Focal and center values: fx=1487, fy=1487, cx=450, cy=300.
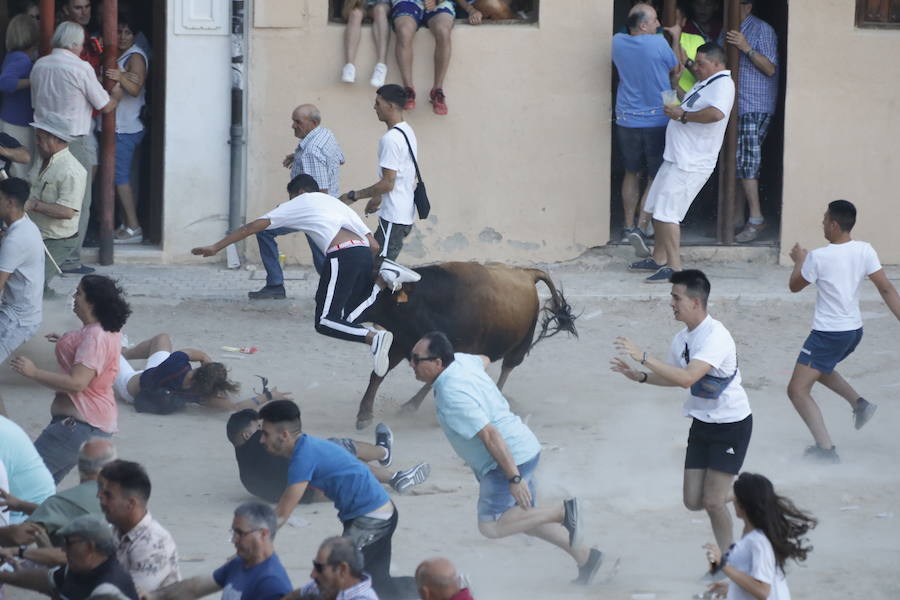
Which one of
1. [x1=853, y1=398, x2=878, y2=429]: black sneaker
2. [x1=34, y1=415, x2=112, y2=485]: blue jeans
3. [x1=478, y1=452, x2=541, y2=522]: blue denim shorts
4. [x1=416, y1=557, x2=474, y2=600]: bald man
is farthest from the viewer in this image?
[x1=853, y1=398, x2=878, y2=429]: black sneaker

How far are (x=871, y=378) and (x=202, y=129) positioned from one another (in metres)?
6.02

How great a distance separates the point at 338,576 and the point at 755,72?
30.6ft

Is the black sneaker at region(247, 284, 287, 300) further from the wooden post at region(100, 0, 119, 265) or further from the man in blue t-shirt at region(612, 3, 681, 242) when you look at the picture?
the man in blue t-shirt at region(612, 3, 681, 242)

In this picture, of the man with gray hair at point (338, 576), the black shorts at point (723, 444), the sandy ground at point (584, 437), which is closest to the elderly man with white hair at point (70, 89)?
the sandy ground at point (584, 437)

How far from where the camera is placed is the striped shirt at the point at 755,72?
13.5m

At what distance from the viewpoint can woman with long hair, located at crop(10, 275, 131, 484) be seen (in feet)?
23.2

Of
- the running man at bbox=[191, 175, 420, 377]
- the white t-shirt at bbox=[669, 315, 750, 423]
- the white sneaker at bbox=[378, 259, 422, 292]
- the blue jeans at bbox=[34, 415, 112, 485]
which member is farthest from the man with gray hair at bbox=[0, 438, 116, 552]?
the white sneaker at bbox=[378, 259, 422, 292]

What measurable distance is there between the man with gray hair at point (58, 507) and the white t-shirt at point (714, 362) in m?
2.72

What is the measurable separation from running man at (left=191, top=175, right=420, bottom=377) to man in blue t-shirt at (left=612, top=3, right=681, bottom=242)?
394cm

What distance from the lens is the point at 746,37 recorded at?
1351cm

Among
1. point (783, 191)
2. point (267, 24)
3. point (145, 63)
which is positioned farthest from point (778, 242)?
point (145, 63)

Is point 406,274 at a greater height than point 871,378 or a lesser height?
greater

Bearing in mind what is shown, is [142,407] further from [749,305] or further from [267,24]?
[749,305]

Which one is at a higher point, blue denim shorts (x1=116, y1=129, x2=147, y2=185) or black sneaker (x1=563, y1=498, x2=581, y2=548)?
blue denim shorts (x1=116, y1=129, x2=147, y2=185)
